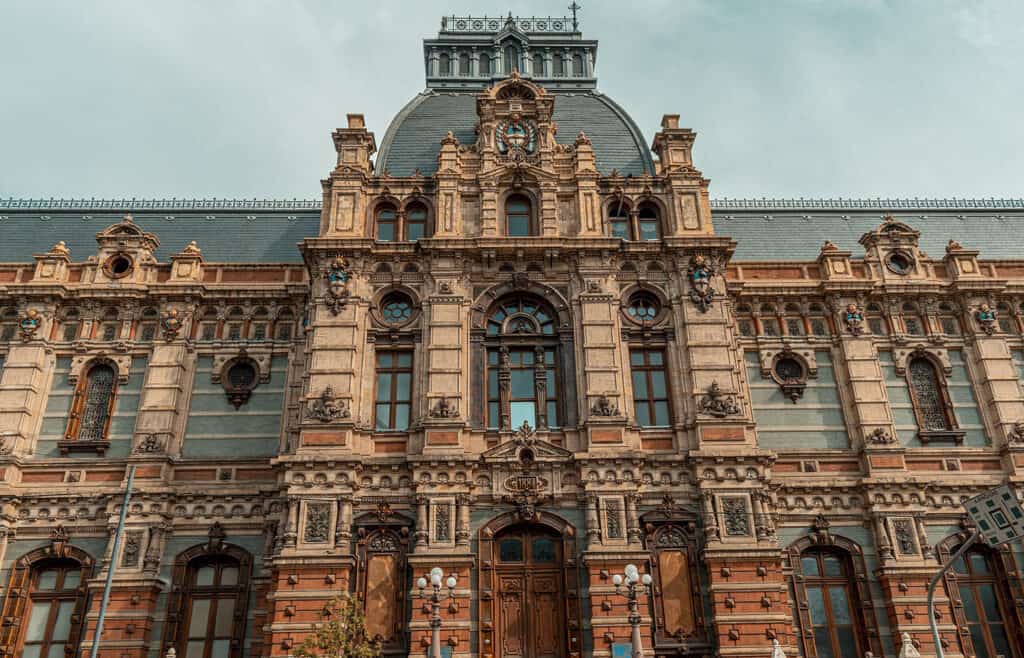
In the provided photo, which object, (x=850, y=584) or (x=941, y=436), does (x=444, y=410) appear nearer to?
(x=850, y=584)

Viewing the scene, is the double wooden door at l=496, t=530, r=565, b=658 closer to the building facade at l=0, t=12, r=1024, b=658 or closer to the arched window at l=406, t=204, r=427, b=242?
the building facade at l=0, t=12, r=1024, b=658

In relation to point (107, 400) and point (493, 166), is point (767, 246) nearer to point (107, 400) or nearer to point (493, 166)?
point (493, 166)

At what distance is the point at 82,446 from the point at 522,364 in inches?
601

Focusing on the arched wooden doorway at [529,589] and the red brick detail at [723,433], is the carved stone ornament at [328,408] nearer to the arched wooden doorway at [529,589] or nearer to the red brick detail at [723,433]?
the arched wooden doorway at [529,589]

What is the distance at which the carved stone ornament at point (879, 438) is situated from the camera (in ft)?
97.4

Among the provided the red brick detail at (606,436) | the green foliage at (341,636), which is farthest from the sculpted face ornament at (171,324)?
the red brick detail at (606,436)

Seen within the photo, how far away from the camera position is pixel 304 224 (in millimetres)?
38594

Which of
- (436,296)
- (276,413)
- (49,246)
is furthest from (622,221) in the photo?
(49,246)

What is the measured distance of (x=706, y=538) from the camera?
26016 millimetres

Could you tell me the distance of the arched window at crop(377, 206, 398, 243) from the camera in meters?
32.1

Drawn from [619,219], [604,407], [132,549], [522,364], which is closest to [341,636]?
[132,549]

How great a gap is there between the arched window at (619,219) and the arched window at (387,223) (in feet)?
26.3

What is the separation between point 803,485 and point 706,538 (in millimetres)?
5130

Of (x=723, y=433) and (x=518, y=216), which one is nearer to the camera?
(x=723, y=433)
